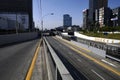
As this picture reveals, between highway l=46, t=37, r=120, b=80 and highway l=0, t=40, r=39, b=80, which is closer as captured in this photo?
highway l=0, t=40, r=39, b=80

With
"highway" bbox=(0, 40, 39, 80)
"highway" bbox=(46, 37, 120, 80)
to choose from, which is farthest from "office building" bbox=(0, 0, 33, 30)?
"highway" bbox=(46, 37, 120, 80)

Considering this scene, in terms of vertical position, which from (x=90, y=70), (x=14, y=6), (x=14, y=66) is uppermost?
(x=14, y=6)

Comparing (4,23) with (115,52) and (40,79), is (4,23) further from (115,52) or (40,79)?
(40,79)

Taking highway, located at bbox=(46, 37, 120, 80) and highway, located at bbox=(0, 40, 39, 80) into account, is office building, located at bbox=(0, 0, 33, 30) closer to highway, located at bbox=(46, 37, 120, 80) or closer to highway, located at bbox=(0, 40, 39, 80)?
highway, located at bbox=(0, 40, 39, 80)

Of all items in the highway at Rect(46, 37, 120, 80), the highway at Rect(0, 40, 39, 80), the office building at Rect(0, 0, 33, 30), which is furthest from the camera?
the office building at Rect(0, 0, 33, 30)

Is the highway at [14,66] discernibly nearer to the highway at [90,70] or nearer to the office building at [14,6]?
the highway at [90,70]

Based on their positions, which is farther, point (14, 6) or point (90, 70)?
point (14, 6)

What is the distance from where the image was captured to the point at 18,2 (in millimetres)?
162000

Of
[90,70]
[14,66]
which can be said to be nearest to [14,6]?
[90,70]

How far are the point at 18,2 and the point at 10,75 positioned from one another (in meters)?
155

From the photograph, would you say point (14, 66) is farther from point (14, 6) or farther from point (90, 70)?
point (14, 6)

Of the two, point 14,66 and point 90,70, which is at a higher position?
point 14,66

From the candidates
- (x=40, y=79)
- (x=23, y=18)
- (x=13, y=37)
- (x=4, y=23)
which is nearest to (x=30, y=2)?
(x=23, y=18)

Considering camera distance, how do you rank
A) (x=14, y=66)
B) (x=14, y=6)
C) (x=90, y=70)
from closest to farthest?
(x=14, y=66) < (x=90, y=70) < (x=14, y=6)
